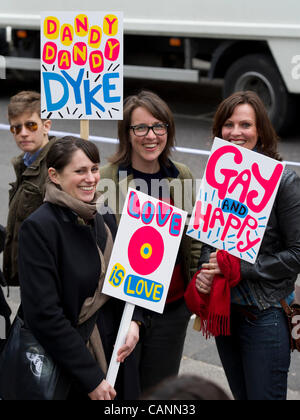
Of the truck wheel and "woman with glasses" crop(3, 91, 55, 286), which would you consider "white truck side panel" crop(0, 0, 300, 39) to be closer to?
the truck wheel

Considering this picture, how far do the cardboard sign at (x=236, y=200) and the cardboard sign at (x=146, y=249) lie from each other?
5.9 inches

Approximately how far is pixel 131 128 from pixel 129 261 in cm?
71

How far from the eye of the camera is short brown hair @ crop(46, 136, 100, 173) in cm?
301

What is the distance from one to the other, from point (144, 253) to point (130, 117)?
2.33 ft

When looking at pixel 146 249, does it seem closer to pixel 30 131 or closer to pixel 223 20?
pixel 30 131

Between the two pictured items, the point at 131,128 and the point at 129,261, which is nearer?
the point at 129,261

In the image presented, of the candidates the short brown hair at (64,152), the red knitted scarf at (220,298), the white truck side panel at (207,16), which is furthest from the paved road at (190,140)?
the white truck side panel at (207,16)

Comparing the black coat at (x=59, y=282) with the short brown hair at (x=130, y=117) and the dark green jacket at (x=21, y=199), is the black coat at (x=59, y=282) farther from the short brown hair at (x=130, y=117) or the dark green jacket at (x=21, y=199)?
the dark green jacket at (x=21, y=199)

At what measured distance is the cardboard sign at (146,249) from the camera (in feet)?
10.3

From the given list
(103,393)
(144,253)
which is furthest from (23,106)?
(103,393)
